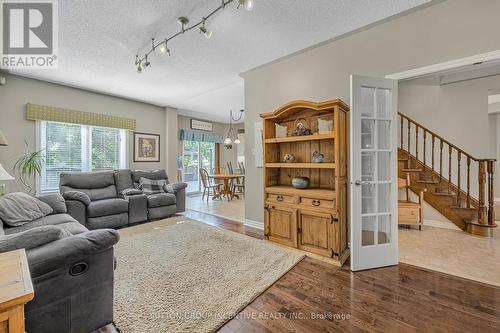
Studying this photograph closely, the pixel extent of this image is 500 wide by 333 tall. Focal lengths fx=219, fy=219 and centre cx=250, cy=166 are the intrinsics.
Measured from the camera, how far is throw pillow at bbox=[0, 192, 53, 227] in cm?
244

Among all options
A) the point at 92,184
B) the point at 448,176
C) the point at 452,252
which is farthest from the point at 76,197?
the point at 448,176

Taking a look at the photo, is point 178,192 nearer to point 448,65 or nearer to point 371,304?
point 371,304

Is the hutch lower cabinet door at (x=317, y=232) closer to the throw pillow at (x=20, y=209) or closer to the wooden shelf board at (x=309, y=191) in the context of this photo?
the wooden shelf board at (x=309, y=191)

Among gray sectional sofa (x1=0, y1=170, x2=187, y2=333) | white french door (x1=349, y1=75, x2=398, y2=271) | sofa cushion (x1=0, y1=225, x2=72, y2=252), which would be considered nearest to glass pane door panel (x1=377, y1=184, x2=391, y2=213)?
white french door (x1=349, y1=75, x2=398, y2=271)

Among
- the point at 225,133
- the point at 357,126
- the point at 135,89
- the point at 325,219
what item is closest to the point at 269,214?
the point at 325,219

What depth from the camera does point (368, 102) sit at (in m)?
2.39

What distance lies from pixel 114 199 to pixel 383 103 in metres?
4.44

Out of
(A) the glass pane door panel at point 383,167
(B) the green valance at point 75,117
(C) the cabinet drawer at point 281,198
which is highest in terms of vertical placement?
(B) the green valance at point 75,117

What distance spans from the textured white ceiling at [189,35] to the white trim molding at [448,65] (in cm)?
66

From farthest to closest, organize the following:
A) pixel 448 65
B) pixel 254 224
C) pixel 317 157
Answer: pixel 254 224, pixel 317 157, pixel 448 65

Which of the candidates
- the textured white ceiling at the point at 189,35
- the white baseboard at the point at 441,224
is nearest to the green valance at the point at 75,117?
the textured white ceiling at the point at 189,35

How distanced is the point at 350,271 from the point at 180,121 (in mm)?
6542

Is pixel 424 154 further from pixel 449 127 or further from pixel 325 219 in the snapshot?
pixel 325 219

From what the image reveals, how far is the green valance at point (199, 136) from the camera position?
282 inches
